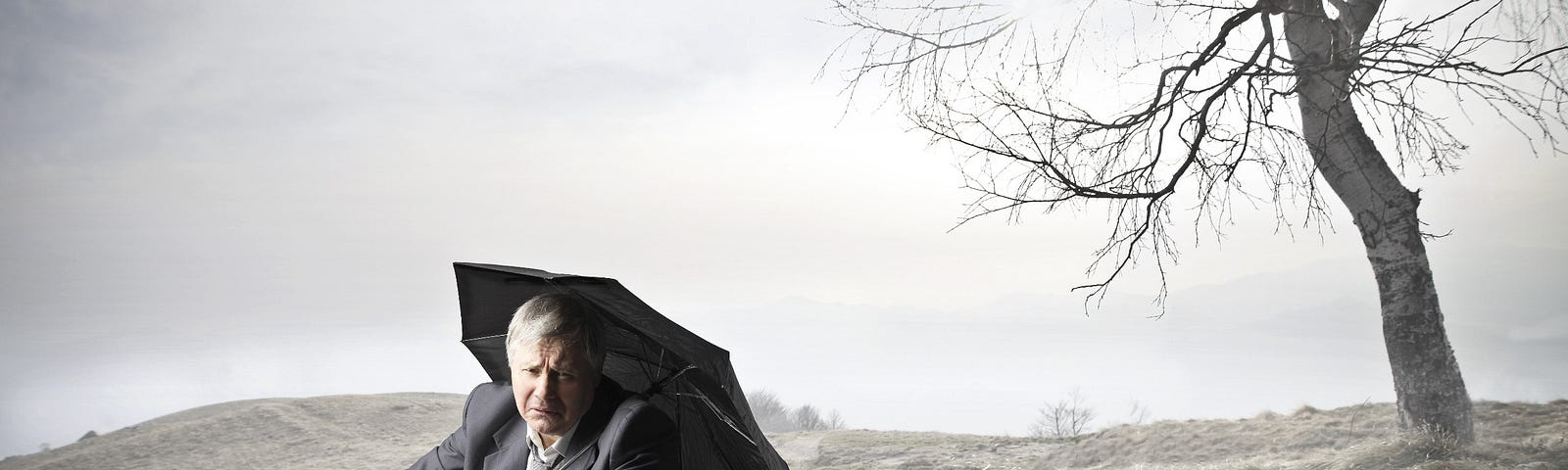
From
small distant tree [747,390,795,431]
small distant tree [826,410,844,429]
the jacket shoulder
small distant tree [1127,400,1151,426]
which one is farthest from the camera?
small distant tree [747,390,795,431]

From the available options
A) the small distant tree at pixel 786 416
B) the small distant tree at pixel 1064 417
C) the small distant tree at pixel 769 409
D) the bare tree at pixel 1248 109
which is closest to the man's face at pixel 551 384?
the bare tree at pixel 1248 109

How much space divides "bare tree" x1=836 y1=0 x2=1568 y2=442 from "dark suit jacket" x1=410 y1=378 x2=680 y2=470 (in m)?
2.44

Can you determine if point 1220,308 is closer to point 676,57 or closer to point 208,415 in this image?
point 676,57

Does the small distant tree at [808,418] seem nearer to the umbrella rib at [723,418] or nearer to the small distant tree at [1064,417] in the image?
the small distant tree at [1064,417]

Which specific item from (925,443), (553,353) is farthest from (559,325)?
(925,443)

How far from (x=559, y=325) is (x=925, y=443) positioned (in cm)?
376

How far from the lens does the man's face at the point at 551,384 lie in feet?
5.03

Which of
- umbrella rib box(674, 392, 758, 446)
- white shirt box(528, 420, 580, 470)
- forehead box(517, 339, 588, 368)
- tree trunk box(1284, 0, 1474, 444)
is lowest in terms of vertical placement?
white shirt box(528, 420, 580, 470)

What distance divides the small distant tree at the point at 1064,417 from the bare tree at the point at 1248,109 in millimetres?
673

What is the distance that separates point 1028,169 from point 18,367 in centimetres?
508

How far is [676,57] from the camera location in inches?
225

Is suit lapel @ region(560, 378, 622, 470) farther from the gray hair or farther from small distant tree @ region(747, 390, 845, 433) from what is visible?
small distant tree @ region(747, 390, 845, 433)

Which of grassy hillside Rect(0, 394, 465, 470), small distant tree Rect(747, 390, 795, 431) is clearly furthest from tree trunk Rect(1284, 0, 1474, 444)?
grassy hillside Rect(0, 394, 465, 470)

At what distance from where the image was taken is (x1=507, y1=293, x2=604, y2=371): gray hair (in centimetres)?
155
